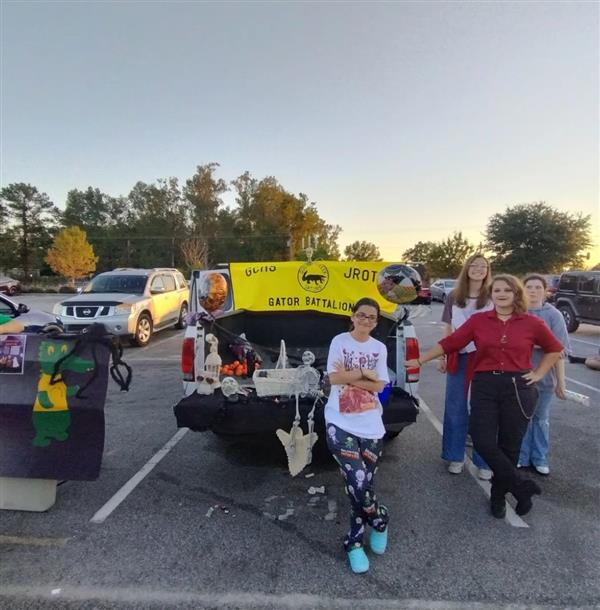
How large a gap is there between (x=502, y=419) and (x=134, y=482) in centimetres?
295

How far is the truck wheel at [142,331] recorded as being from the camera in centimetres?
1052

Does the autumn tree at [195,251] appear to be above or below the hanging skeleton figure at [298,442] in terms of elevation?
above

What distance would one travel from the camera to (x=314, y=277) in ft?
14.8

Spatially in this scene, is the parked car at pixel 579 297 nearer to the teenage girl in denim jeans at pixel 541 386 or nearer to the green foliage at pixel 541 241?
the teenage girl in denim jeans at pixel 541 386

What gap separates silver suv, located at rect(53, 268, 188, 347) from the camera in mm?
10000

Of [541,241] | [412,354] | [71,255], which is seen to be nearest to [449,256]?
[541,241]

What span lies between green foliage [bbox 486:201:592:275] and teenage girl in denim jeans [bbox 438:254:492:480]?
42722 mm

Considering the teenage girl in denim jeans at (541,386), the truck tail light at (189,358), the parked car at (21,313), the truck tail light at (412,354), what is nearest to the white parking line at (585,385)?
the teenage girl in denim jeans at (541,386)

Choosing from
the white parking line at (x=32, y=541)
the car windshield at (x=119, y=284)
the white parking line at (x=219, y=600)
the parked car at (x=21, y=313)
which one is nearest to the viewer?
the white parking line at (x=219, y=600)

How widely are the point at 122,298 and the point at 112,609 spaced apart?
892 centimetres

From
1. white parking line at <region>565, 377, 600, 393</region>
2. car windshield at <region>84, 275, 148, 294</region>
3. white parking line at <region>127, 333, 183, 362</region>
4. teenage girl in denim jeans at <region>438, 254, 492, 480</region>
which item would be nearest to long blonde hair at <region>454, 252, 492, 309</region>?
teenage girl in denim jeans at <region>438, 254, 492, 480</region>

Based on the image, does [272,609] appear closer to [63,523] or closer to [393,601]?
[393,601]

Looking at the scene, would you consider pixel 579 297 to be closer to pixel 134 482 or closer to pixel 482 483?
pixel 482 483

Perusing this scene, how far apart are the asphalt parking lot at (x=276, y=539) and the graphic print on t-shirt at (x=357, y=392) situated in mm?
917
